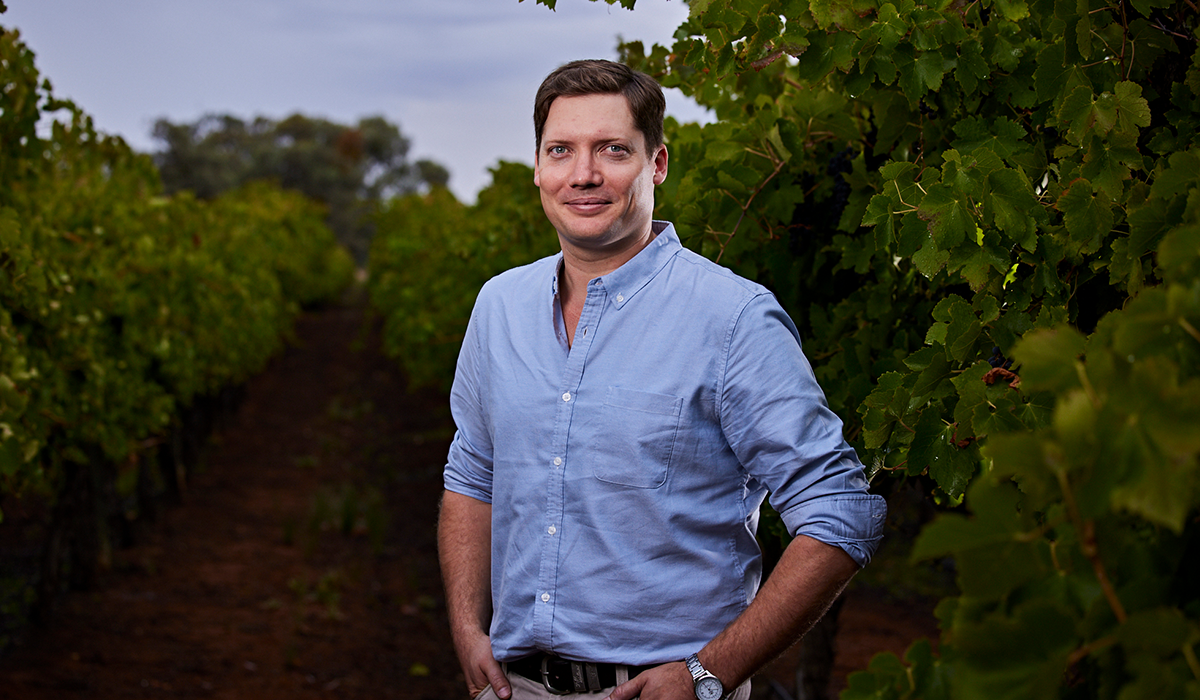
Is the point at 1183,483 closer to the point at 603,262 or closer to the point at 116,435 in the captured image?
the point at 603,262

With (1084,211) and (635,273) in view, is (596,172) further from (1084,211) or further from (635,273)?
(1084,211)

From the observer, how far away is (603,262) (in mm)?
2047

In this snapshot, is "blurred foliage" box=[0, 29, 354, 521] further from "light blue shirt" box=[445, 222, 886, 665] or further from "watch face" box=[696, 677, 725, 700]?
"watch face" box=[696, 677, 725, 700]

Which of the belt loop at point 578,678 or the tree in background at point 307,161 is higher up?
the tree in background at point 307,161

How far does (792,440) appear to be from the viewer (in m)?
1.71

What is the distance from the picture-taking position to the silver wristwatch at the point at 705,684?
1788mm

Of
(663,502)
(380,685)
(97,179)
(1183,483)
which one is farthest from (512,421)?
(97,179)

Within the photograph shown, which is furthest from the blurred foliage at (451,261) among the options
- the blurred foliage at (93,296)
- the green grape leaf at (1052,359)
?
the green grape leaf at (1052,359)

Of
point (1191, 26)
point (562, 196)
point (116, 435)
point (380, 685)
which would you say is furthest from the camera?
point (116, 435)

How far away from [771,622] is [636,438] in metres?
0.40

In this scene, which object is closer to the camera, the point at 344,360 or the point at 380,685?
the point at 380,685

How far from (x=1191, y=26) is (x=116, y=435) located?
678cm

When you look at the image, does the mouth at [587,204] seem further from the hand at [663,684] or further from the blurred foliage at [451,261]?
the blurred foliage at [451,261]

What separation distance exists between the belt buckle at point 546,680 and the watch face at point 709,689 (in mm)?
276
